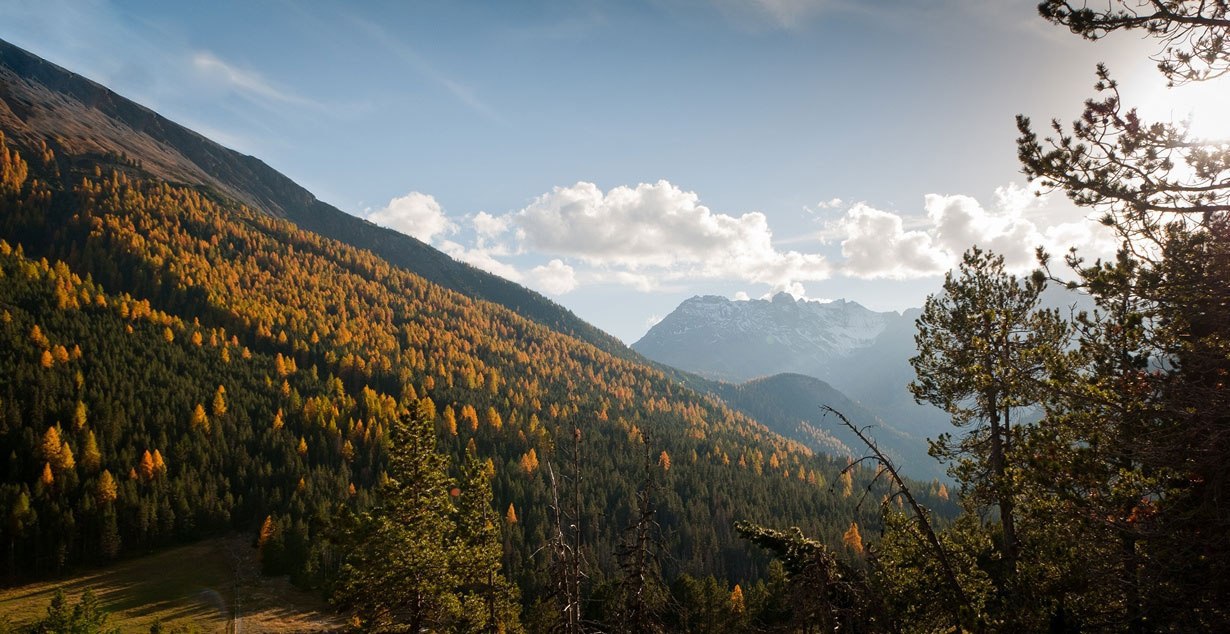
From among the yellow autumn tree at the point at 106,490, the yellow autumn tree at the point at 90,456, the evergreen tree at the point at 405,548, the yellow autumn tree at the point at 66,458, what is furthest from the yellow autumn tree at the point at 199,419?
the evergreen tree at the point at 405,548

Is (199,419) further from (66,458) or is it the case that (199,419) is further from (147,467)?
(66,458)

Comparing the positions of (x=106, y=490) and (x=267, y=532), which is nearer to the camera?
(x=106, y=490)

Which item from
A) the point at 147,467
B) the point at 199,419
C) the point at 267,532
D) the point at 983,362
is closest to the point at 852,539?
the point at 267,532

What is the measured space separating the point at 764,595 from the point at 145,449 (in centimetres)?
9371

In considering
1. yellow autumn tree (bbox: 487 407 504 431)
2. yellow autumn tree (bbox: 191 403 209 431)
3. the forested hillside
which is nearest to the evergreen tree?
the forested hillside

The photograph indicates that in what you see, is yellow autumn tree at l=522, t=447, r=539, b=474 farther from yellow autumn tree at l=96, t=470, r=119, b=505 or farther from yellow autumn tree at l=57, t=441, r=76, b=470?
yellow autumn tree at l=57, t=441, r=76, b=470

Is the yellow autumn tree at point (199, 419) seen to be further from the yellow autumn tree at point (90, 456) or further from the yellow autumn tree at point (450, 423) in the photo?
the yellow autumn tree at point (450, 423)

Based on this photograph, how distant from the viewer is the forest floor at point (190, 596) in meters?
52.7

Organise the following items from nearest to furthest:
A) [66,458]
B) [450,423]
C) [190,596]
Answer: [190,596], [66,458], [450,423]

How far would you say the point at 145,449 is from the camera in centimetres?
8381

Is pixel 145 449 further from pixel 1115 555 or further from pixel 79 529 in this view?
pixel 1115 555

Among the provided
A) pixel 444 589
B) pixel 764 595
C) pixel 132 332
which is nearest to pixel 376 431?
pixel 132 332

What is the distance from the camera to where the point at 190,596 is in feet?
194

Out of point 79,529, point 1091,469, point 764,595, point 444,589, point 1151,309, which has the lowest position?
point 79,529
